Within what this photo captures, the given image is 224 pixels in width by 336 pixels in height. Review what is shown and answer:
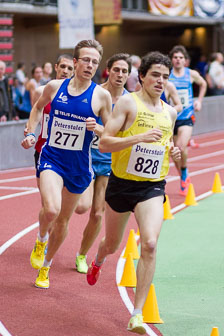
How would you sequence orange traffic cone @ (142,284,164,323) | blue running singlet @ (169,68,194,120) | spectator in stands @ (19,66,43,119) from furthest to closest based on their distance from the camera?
spectator in stands @ (19,66,43,119)
blue running singlet @ (169,68,194,120)
orange traffic cone @ (142,284,164,323)

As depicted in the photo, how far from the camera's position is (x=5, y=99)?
53.2 feet

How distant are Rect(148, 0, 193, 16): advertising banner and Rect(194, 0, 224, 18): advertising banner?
0.41m

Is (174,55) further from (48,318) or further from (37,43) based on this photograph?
(37,43)

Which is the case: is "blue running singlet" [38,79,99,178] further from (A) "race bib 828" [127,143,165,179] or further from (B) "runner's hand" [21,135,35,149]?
(A) "race bib 828" [127,143,165,179]

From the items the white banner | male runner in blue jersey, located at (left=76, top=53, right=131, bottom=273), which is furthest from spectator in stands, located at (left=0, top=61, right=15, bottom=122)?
male runner in blue jersey, located at (left=76, top=53, right=131, bottom=273)

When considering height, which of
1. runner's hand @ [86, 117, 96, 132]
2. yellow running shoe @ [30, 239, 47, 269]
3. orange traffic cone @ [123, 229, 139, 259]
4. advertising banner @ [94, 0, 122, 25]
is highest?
advertising banner @ [94, 0, 122, 25]

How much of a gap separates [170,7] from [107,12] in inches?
A: 222

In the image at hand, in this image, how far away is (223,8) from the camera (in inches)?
1243

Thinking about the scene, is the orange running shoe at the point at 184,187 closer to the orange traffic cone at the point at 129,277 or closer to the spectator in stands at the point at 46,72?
the spectator in stands at the point at 46,72

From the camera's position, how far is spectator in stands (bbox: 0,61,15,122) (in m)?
15.8

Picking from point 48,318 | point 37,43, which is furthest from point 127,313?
point 37,43

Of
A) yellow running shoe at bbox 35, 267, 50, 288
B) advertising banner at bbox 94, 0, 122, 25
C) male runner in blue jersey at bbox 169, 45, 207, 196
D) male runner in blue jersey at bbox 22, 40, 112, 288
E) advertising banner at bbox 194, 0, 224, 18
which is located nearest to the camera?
male runner in blue jersey at bbox 22, 40, 112, 288

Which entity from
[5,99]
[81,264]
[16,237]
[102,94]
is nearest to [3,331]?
[81,264]

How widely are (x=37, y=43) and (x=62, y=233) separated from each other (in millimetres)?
20932
